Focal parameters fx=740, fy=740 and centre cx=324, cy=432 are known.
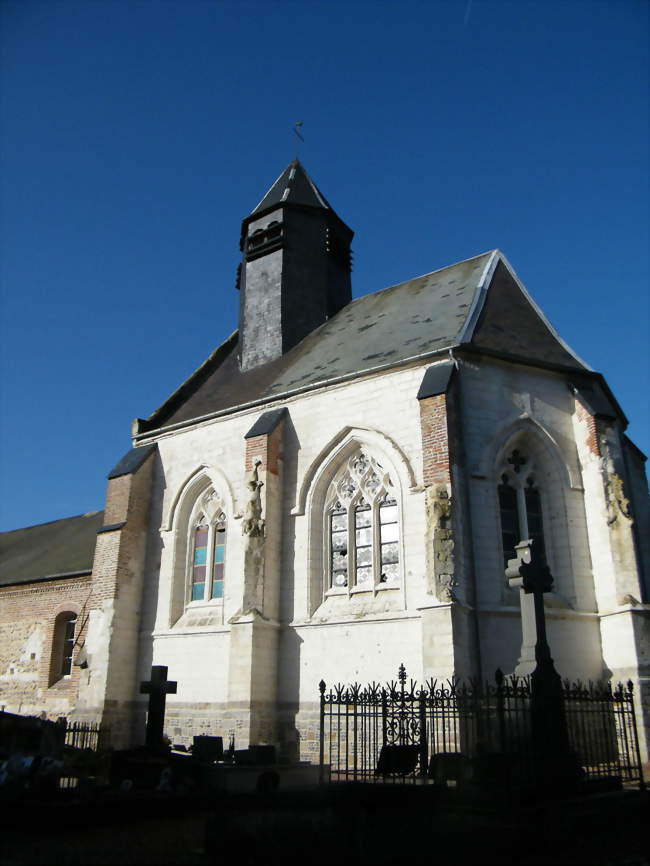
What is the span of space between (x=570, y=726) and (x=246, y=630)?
19.2 feet

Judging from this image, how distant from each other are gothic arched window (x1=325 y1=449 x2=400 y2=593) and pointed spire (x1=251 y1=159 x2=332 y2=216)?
1007cm

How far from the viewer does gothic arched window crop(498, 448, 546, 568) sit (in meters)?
13.9

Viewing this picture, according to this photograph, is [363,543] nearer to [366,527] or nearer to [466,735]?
[366,527]

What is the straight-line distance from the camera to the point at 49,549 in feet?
75.5

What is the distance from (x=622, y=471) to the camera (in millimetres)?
14305

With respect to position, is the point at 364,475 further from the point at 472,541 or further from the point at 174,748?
the point at 174,748

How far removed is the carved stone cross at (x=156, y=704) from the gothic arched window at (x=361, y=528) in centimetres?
374

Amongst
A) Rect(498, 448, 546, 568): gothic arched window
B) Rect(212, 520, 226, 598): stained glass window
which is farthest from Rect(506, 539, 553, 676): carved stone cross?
Rect(212, 520, 226, 598): stained glass window

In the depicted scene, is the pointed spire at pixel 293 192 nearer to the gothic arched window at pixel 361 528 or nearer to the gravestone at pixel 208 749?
the gothic arched window at pixel 361 528

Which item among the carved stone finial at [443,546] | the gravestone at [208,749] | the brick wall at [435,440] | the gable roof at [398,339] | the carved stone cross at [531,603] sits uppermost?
the gable roof at [398,339]

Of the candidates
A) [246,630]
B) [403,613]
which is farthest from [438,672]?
[246,630]

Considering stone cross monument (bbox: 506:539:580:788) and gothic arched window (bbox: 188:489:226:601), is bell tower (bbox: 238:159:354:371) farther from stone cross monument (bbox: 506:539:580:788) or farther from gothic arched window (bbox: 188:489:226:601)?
stone cross monument (bbox: 506:539:580:788)

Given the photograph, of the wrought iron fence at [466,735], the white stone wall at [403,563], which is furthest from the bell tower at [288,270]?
the wrought iron fence at [466,735]

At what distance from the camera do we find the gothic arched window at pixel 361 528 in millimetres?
13992
